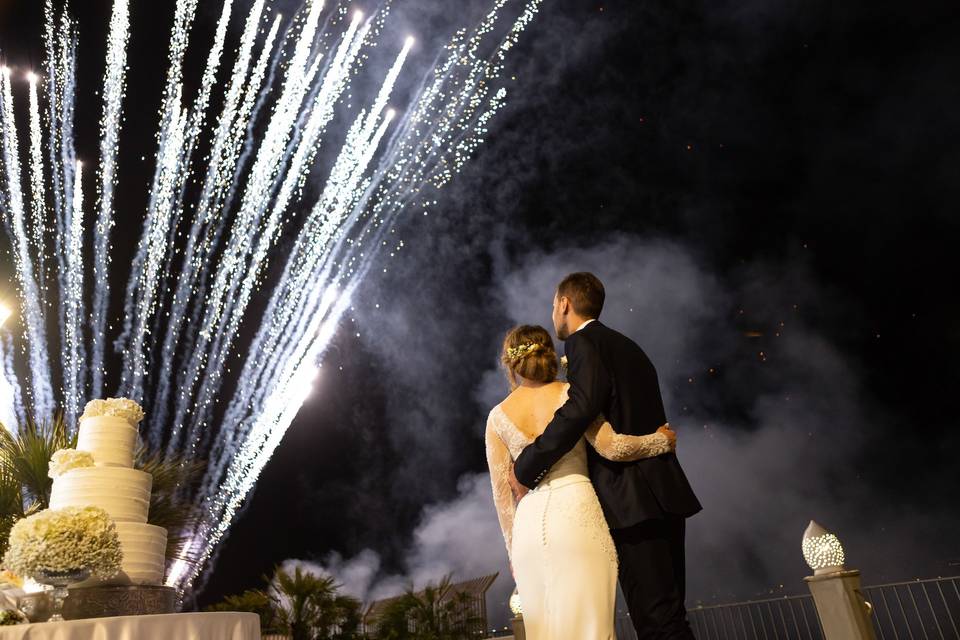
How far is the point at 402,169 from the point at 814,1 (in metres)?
12.7

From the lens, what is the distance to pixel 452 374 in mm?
25625

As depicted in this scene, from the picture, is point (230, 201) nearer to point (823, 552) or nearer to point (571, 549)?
point (823, 552)

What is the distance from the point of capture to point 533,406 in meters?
3.12

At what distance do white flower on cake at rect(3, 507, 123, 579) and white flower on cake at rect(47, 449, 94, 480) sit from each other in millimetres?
954

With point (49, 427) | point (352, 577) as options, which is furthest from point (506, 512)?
point (352, 577)

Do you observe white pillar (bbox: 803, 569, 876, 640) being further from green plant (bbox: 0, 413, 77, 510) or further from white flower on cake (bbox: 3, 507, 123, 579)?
green plant (bbox: 0, 413, 77, 510)

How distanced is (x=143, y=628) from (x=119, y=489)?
4.36 ft

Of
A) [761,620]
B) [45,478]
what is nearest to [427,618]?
[761,620]

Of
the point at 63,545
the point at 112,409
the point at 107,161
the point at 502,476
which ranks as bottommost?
the point at 63,545

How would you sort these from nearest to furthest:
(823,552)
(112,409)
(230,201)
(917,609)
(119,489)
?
(119,489), (112,409), (823,552), (917,609), (230,201)

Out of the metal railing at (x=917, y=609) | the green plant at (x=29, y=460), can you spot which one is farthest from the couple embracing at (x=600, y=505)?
the metal railing at (x=917, y=609)

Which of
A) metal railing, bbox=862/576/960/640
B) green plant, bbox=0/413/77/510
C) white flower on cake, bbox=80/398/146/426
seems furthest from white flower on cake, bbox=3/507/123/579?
metal railing, bbox=862/576/960/640

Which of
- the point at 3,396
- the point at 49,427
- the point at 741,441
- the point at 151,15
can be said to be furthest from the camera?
the point at 741,441

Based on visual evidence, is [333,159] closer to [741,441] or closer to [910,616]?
[910,616]
